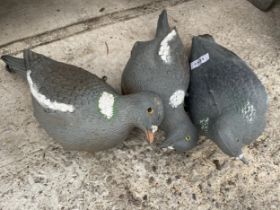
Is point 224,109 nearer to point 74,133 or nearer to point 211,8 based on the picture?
point 74,133

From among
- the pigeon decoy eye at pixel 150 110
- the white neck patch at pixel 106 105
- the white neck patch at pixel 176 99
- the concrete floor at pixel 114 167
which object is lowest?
the concrete floor at pixel 114 167

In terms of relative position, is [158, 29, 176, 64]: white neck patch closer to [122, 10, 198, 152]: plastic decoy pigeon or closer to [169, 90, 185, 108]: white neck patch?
[122, 10, 198, 152]: plastic decoy pigeon

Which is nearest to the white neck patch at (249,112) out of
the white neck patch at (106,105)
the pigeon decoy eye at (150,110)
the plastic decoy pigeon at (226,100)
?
the plastic decoy pigeon at (226,100)

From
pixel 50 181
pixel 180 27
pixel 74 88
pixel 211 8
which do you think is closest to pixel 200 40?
pixel 180 27

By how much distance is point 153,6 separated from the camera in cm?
171

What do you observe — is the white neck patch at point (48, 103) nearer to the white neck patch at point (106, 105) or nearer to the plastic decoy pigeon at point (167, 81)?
the white neck patch at point (106, 105)

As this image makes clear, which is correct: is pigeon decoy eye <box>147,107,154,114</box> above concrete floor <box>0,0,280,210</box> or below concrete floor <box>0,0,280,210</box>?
above

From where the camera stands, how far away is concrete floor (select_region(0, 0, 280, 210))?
123 cm

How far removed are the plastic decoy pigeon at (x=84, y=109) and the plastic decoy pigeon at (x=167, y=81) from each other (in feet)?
0.19

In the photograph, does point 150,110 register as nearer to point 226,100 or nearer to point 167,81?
point 167,81

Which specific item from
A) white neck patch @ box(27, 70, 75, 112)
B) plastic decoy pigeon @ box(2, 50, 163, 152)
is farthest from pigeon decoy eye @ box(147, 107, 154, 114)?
white neck patch @ box(27, 70, 75, 112)

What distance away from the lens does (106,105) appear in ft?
3.79

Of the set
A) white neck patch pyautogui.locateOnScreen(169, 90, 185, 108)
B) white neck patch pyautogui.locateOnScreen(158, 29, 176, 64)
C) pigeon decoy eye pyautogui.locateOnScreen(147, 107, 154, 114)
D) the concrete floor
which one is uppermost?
white neck patch pyautogui.locateOnScreen(158, 29, 176, 64)

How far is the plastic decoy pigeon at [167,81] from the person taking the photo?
125cm
